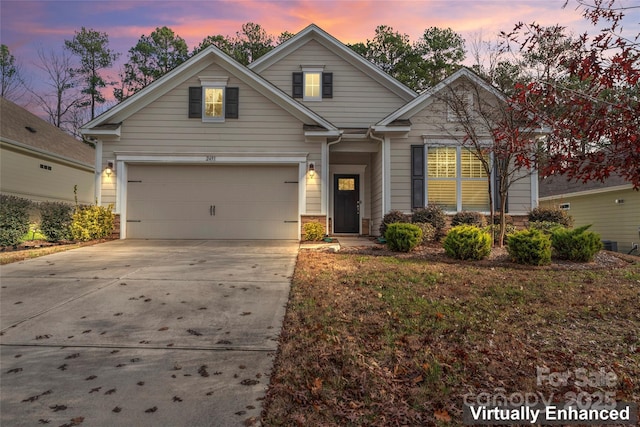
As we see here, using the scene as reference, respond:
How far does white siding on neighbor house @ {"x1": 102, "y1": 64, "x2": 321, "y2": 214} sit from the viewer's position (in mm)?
10477

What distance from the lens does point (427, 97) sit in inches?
413

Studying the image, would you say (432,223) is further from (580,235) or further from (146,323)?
(146,323)

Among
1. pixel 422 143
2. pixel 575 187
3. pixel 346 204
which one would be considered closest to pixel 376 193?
pixel 346 204

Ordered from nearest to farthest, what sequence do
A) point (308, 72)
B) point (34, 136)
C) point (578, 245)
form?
1. point (578, 245)
2. point (308, 72)
3. point (34, 136)

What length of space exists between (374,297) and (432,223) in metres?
5.65

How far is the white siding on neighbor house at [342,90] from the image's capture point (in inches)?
501

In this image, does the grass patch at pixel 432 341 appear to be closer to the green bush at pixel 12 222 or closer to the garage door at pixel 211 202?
the garage door at pixel 211 202

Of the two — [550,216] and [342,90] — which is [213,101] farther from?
[550,216]

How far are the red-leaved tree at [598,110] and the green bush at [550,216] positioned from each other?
324 inches

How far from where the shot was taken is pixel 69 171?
17078 millimetres

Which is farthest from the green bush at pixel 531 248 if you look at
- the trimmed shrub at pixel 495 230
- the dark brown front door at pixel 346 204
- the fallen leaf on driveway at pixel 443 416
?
the dark brown front door at pixel 346 204

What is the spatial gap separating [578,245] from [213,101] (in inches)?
384

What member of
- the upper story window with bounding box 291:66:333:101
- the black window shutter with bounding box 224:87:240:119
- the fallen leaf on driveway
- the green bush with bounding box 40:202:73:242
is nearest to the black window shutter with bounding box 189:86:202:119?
the black window shutter with bounding box 224:87:240:119

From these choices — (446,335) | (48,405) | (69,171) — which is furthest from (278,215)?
(69,171)
